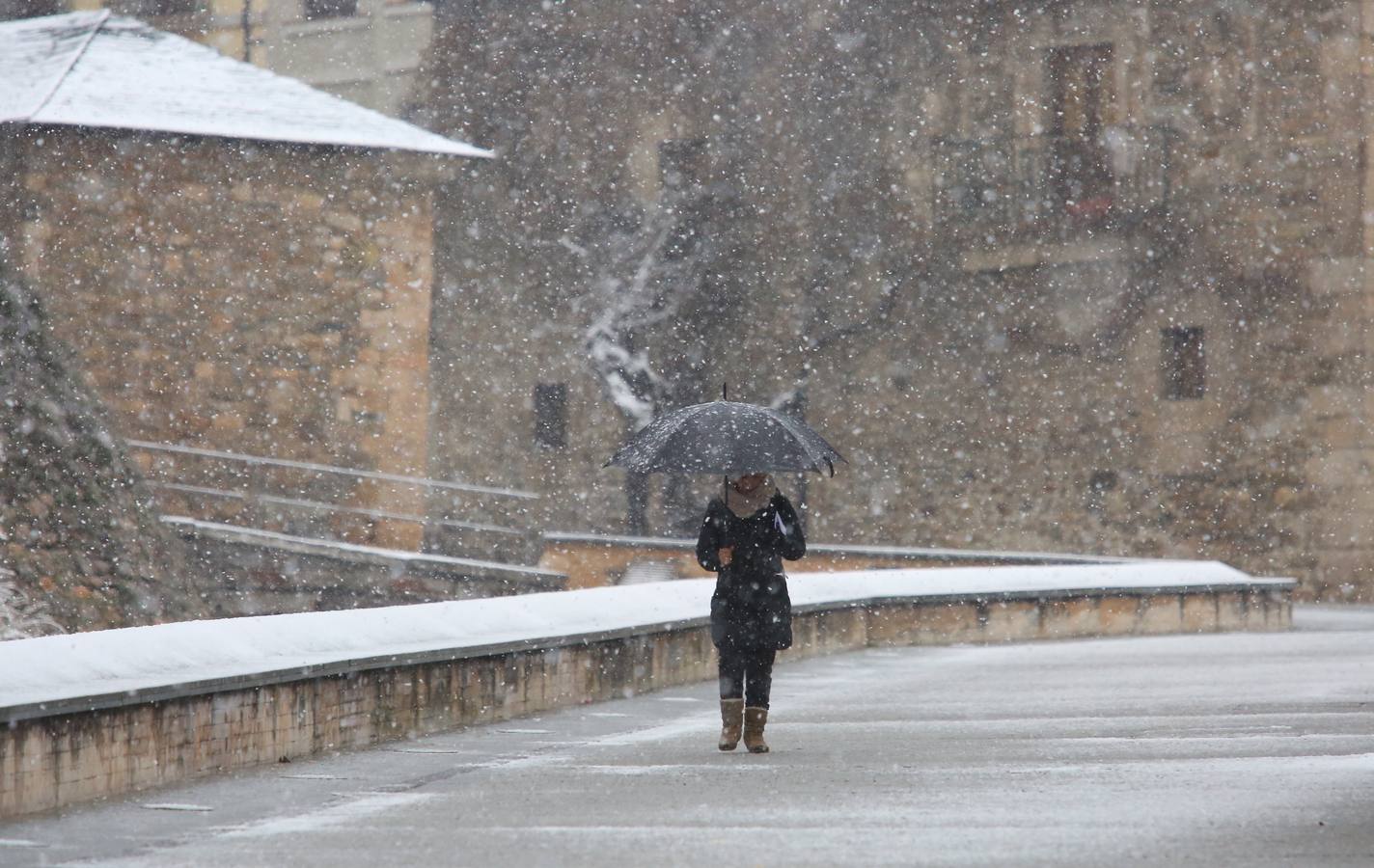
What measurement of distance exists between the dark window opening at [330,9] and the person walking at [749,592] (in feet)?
98.7

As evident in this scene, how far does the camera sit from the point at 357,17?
3881 cm

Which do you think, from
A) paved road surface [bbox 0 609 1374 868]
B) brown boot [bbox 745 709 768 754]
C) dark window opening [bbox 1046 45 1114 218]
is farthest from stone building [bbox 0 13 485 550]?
brown boot [bbox 745 709 768 754]

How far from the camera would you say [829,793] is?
A: 27.7 ft

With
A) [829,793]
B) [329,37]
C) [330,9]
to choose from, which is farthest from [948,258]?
[829,793]

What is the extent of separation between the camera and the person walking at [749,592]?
33.6 ft

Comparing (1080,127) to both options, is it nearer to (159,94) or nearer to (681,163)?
(681,163)

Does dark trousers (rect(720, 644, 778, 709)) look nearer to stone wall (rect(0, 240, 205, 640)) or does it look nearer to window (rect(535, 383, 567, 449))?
stone wall (rect(0, 240, 205, 640))

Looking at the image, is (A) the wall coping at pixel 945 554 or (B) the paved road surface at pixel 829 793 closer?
(B) the paved road surface at pixel 829 793

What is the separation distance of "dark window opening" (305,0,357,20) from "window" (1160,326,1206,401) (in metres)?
16.2

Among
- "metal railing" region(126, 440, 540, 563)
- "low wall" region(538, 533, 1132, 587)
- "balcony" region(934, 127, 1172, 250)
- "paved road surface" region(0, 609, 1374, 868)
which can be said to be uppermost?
"balcony" region(934, 127, 1172, 250)

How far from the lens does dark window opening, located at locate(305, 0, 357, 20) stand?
128 feet

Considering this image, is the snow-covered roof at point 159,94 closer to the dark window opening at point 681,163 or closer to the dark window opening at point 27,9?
the dark window opening at point 27,9

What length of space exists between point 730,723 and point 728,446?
4.29 feet

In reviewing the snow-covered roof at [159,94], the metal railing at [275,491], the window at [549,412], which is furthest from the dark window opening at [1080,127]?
the metal railing at [275,491]
